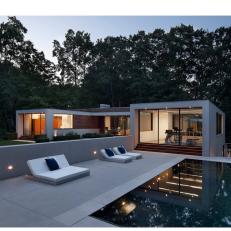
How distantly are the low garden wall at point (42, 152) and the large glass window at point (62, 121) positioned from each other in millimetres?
10029

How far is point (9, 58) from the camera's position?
33.5m

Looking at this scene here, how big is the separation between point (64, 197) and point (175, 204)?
124 inches

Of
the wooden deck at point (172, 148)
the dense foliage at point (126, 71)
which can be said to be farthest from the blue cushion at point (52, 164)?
the dense foliage at point (126, 71)

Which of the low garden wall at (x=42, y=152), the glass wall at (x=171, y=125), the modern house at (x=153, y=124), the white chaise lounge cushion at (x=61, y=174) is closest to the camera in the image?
the white chaise lounge cushion at (x=61, y=174)

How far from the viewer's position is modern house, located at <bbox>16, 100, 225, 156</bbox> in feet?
48.8

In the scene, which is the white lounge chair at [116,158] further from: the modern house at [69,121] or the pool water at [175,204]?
the modern house at [69,121]

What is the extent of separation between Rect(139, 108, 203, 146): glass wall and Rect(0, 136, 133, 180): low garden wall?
6.06 metres

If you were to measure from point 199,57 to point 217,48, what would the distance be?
2666 millimetres

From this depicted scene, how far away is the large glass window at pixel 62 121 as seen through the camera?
22.2 metres

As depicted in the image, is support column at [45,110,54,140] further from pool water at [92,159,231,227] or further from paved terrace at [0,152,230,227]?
pool water at [92,159,231,227]

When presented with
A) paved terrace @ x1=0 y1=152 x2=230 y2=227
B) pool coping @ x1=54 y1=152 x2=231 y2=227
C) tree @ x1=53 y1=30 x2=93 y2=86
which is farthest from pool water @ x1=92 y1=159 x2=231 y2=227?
tree @ x1=53 y1=30 x2=93 y2=86

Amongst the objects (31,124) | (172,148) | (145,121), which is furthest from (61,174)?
(31,124)

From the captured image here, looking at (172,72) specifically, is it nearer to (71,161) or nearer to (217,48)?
(217,48)
